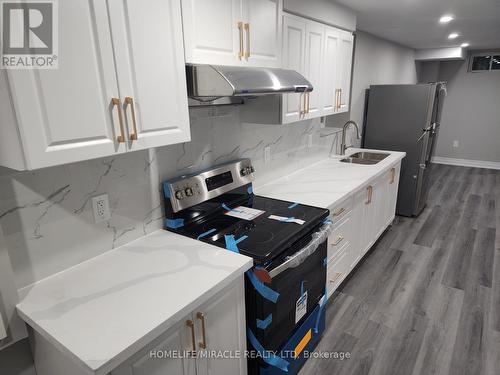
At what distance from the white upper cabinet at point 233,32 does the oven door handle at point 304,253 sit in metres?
0.99

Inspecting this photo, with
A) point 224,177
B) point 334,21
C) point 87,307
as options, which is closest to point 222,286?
point 87,307

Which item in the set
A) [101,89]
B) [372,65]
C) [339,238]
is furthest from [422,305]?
[372,65]

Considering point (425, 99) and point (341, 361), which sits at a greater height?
point (425, 99)

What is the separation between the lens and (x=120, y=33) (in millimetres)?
1074

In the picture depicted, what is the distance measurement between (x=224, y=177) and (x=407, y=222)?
2978mm

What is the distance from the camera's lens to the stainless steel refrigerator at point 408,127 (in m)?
3.72

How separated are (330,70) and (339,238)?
4.30 feet

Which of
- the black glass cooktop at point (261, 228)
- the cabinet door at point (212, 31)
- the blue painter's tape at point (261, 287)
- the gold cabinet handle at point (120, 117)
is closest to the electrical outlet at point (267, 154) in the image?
the black glass cooktop at point (261, 228)

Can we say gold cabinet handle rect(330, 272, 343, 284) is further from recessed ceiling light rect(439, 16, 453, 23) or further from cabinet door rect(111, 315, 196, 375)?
recessed ceiling light rect(439, 16, 453, 23)

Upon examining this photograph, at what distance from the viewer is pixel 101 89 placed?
1.05m

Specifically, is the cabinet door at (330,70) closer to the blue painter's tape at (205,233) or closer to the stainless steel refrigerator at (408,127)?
the blue painter's tape at (205,233)

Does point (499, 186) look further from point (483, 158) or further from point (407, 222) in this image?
point (407, 222)

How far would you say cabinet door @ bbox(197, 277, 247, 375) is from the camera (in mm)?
1249

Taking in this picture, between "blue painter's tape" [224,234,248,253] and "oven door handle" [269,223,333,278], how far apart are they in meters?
0.20
